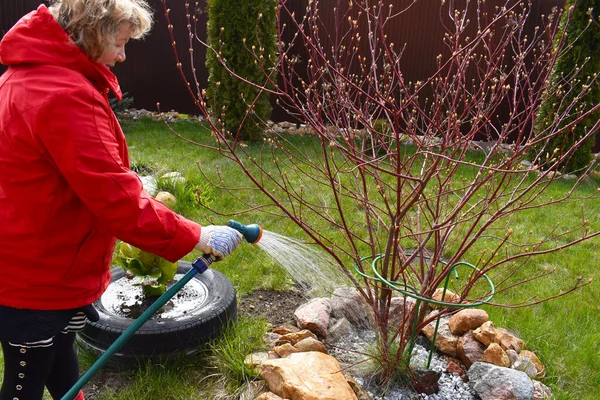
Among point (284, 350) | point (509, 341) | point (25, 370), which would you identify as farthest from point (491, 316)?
point (25, 370)

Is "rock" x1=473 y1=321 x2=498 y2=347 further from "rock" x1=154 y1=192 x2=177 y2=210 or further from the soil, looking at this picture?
"rock" x1=154 y1=192 x2=177 y2=210

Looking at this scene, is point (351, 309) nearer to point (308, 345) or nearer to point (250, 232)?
point (308, 345)

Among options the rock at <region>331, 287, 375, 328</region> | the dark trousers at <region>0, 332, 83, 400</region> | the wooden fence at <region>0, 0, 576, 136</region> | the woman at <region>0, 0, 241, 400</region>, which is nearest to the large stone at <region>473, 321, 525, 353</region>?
the rock at <region>331, 287, 375, 328</region>

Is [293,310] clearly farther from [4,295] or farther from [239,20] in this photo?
[239,20]

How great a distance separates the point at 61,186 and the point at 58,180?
2 cm

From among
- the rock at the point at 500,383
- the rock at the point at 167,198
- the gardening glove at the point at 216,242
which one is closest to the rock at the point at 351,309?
the rock at the point at 500,383

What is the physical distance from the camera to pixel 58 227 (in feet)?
6.07

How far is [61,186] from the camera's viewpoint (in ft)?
5.92

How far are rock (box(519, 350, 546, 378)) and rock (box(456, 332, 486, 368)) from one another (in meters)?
0.23

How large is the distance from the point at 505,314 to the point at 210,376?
6.13 ft

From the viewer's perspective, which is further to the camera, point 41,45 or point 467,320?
point 467,320

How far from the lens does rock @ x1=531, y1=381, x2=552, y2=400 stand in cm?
263

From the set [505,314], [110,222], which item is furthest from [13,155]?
[505,314]

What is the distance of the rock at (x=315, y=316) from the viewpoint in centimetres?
297
